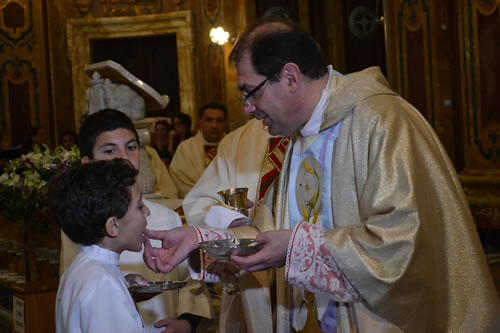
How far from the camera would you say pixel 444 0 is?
775 centimetres

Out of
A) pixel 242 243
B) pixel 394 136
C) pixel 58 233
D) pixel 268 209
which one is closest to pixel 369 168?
pixel 394 136

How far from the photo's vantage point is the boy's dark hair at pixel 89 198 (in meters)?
2.18

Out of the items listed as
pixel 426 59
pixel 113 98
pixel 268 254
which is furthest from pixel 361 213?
pixel 426 59

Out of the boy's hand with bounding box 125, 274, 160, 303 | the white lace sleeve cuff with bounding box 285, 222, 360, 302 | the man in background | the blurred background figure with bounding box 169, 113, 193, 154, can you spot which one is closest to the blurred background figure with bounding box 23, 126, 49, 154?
the blurred background figure with bounding box 169, 113, 193, 154

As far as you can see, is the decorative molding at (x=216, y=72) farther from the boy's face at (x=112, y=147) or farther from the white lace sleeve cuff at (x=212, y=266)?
the white lace sleeve cuff at (x=212, y=266)

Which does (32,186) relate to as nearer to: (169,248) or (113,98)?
(113,98)

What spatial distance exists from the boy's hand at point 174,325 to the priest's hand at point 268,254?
0.48 m

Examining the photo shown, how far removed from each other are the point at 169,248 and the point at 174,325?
28cm

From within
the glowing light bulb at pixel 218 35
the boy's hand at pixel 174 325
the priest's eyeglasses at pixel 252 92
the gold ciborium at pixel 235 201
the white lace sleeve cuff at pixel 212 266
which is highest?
the glowing light bulb at pixel 218 35

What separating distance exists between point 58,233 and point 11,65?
31.3ft

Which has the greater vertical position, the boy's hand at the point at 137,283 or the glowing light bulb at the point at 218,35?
the glowing light bulb at the point at 218,35

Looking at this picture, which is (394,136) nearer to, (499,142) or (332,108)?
(332,108)

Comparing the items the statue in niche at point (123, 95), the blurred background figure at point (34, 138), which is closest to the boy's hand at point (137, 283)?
the statue in niche at point (123, 95)

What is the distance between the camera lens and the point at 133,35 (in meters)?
13.6
